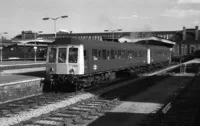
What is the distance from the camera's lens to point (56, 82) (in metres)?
18.6

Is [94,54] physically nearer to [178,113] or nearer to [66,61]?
[66,61]

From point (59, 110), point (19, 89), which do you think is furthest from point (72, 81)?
point (59, 110)

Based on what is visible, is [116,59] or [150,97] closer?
[150,97]

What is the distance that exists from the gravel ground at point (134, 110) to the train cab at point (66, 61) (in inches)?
146

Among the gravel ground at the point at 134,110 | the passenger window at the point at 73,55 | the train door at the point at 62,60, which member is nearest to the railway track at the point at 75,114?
the gravel ground at the point at 134,110

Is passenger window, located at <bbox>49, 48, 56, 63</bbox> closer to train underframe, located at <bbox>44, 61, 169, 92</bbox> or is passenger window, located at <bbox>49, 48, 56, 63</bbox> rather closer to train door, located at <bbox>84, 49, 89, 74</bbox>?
train underframe, located at <bbox>44, 61, 169, 92</bbox>

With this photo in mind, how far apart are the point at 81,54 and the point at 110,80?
6.73 metres

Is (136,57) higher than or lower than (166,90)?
higher

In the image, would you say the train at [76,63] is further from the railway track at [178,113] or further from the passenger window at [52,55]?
the railway track at [178,113]

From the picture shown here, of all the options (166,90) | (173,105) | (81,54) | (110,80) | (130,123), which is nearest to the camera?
(130,123)

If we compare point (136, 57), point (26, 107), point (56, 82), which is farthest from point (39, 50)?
point (26, 107)

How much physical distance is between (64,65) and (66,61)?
0.26 metres

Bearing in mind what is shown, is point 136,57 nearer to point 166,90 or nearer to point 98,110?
point 166,90

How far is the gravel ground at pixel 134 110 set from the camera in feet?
35.1
